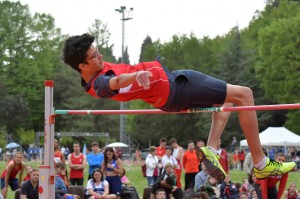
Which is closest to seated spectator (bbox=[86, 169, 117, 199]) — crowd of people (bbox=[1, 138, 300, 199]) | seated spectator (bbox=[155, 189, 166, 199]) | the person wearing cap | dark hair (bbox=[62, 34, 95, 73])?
crowd of people (bbox=[1, 138, 300, 199])

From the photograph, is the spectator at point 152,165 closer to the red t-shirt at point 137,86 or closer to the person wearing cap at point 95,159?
the person wearing cap at point 95,159

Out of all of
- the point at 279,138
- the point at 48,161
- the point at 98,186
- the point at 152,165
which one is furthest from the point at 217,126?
the point at 279,138

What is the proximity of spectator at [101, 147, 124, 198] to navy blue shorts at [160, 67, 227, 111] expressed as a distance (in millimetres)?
6147

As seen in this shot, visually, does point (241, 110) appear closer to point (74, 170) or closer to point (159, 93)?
point (159, 93)

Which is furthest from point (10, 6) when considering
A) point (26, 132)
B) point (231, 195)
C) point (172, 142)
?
point (231, 195)

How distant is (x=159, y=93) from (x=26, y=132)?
158ft

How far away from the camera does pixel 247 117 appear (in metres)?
5.64

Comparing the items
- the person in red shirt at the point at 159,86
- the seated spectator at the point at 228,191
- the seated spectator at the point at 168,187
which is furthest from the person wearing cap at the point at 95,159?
the person in red shirt at the point at 159,86

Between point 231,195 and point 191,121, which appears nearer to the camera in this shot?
point 231,195

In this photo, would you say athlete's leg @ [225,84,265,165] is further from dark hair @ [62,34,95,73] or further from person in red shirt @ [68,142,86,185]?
person in red shirt @ [68,142,86,185]

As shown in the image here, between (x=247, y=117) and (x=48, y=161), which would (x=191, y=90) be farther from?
(x=48, y=161)

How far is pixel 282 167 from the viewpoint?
19.1 feet

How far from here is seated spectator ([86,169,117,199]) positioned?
11039 millimetres

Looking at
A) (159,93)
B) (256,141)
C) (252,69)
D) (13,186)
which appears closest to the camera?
(159,93)
